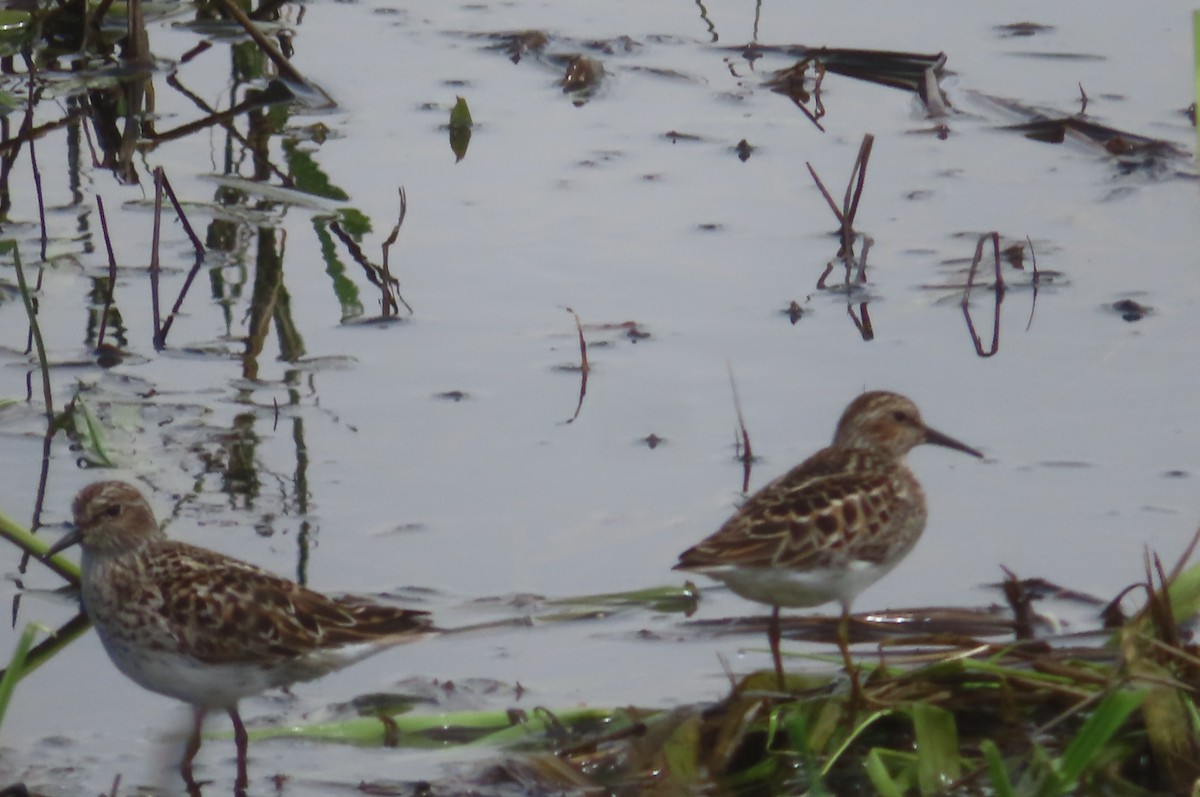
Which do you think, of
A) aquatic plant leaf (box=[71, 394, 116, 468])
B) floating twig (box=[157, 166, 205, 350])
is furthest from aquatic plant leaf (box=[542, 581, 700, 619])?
floating twig (box=[157, 166, 205, 350])

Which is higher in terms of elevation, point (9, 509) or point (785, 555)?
point (785, 555)

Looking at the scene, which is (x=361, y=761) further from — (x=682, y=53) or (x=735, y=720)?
(x=682, y=53)

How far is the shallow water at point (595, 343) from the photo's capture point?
6207 mm

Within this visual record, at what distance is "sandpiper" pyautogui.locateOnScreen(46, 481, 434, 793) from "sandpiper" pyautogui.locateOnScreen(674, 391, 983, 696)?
857mm

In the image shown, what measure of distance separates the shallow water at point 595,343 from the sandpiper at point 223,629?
0.56 feet

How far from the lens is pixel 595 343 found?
7699 mm

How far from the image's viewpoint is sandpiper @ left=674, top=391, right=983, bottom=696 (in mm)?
5559

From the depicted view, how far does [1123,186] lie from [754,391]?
2.67 m

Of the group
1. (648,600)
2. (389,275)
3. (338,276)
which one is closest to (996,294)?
(389,275)

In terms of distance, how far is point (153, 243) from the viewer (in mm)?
7930

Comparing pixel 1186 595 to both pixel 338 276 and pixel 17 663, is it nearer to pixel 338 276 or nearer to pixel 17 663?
pixel 17 663

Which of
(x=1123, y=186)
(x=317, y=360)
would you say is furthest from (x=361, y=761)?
(x=1123, y=186)

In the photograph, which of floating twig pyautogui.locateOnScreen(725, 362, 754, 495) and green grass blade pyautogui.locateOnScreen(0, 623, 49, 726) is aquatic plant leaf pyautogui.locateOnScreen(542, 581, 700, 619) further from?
green grass blade pyautogui.locateOnScreen(0, 623, 49, 726)

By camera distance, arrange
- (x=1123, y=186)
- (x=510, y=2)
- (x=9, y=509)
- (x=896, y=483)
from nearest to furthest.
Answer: (x=896, y=483), (x=9, y=509), (x=1123, y=186), (x=510, y=2)
